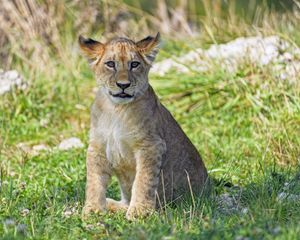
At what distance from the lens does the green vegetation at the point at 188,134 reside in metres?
5.82

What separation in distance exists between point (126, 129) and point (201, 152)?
2.55 m

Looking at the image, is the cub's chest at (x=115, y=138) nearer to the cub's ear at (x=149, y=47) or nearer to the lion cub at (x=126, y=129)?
the lion cub at (x=126, y=129)

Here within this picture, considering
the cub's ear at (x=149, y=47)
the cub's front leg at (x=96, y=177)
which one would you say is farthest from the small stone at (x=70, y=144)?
the cub's ear at (x=149, y=47)

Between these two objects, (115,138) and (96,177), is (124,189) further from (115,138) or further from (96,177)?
(115,138)

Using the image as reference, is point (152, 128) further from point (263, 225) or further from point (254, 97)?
point (254, 97)

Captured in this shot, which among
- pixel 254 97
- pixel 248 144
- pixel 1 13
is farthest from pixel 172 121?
pixel 1 13

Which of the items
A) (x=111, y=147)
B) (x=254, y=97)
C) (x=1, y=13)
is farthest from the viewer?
(x=1, y=13)

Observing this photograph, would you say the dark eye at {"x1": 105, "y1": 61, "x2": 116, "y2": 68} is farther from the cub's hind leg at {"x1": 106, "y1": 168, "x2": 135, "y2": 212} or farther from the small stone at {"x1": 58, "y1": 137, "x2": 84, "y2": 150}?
the small stone at {"x1": 58, "y1": 137, "x2": 84, "y2": 150}

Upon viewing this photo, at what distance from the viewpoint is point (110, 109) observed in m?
6.64

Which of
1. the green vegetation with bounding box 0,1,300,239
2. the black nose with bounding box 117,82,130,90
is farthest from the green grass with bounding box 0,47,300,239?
the black nose with bounding box 117,82,130,90

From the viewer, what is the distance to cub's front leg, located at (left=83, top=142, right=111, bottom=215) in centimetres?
662

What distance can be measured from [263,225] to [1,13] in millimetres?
7696

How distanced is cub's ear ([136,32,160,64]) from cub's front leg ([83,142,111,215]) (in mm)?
756

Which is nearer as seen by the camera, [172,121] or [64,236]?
[64,236]
